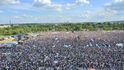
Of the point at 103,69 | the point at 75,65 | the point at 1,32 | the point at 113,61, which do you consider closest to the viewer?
the point at 103,69

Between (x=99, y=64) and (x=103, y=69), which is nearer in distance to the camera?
(x=103, y=69)

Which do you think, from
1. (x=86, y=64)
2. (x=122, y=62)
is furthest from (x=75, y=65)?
(x=122, y=62)

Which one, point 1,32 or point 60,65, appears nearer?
point 60,65

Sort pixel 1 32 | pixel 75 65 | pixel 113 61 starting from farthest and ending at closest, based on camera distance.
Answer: pixel 1 32
pixel 113 61
pixel 75 65

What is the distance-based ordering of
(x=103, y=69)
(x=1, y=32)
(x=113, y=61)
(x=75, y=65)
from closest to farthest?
(x=103, y=69) < (x=75, y=65) < (x=113, y=61) < (x=1, y=32)

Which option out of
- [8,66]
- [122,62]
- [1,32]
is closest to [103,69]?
[122,62]

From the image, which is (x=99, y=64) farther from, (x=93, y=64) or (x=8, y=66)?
(x=8, y=66)

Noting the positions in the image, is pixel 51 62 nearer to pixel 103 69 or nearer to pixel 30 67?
pixel 30 67

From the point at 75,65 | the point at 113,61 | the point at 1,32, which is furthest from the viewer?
the point at 1,32
